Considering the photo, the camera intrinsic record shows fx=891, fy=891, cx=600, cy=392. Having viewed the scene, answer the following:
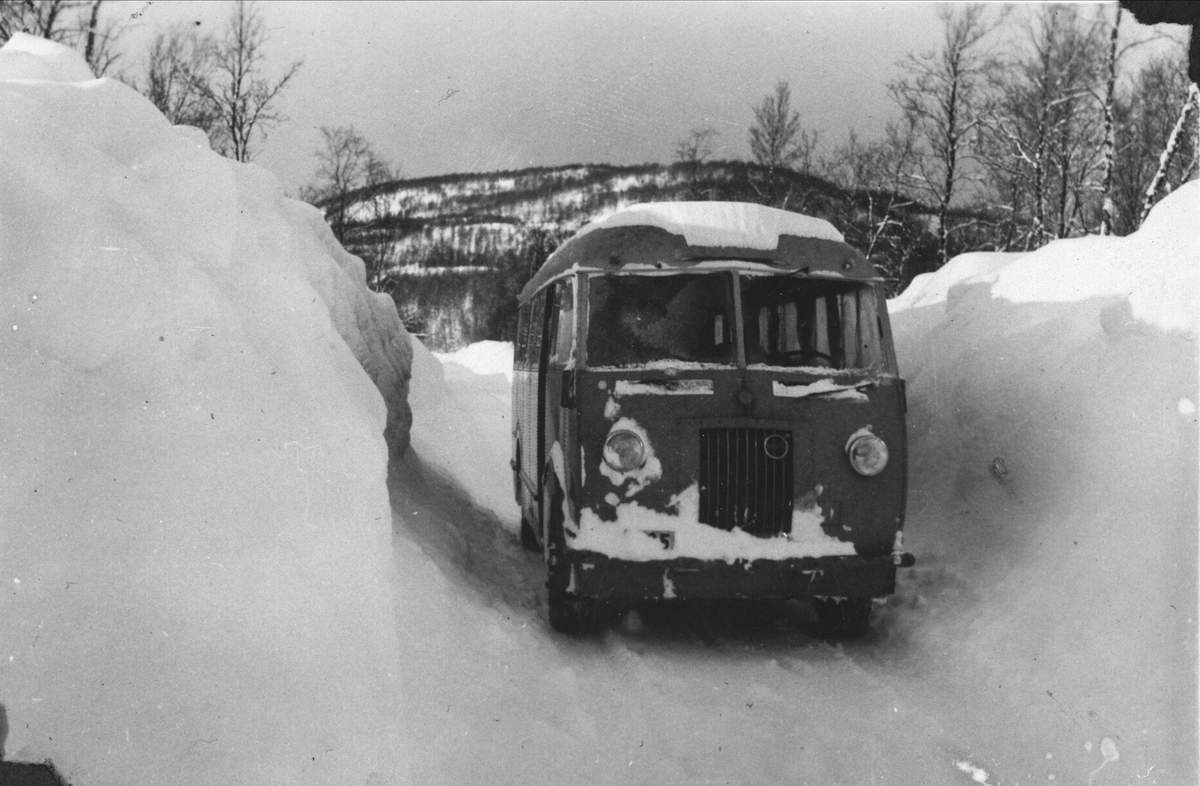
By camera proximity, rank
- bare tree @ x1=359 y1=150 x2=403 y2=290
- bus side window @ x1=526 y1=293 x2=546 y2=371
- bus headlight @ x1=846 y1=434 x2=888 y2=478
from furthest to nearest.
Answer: bare tree @ x1=359 y1=150 x2=403 y2=290 < bus side window @ x1=526 y1=293 x2=546 y2=371 < bus headlight @ x1=846 y1=434 x2=888 y2=478

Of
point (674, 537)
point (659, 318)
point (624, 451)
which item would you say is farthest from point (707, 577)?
point (659, 318)

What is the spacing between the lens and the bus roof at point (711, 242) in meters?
5.14

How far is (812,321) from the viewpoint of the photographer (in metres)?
5.32

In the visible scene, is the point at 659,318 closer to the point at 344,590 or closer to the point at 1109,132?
the point at 344,590

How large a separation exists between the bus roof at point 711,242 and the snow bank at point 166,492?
1722mm

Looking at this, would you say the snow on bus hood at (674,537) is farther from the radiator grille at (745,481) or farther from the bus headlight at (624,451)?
the bus headlight at (624,451)

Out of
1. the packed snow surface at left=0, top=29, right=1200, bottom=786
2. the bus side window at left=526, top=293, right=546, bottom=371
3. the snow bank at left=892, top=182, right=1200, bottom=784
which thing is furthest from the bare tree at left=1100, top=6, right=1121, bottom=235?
the bus side window at left=526, top=293, right=546, bottom=371

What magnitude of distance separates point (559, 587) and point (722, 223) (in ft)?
7.59

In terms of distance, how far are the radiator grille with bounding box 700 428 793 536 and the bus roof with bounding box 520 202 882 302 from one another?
1.02m

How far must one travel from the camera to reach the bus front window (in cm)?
509

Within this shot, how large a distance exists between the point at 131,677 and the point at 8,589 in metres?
0.50

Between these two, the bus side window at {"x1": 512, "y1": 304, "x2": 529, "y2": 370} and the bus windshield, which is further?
the bus side window at {"x1": 512, "y1": 304, "x2": 529, "y2": 370}

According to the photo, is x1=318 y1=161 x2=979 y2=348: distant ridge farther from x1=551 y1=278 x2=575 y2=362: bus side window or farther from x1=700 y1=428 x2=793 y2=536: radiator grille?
x1=700 y1=428 x2=793 y2=536: radiator grille

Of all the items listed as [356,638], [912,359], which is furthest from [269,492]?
[912,359]
